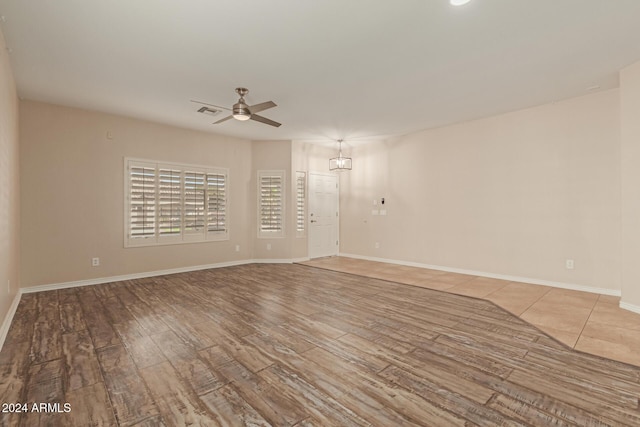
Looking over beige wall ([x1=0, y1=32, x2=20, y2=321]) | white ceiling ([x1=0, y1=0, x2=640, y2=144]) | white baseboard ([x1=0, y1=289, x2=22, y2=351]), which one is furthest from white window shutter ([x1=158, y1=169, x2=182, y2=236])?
white baseboard ([x1=0, y1=289, x2=22, y2=351])

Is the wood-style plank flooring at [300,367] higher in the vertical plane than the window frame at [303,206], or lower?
lower

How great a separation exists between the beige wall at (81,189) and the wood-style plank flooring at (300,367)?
42.6 inches

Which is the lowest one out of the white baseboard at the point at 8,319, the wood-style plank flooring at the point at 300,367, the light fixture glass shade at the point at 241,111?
the wood-style plank flooring at the point at 300,367

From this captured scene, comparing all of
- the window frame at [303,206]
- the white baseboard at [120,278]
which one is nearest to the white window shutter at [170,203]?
the white baseboard at [120,278]

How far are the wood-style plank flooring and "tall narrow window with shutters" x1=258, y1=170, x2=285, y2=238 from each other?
316 cm

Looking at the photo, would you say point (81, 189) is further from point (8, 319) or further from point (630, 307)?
point (630, 307)

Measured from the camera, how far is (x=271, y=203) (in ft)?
23.1

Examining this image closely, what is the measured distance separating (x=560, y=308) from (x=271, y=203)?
5.49 meters

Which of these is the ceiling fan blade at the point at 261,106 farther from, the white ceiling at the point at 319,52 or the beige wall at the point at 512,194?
the beige wall at the point at 512,194

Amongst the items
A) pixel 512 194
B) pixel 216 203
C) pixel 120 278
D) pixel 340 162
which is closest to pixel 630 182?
pixel 512 194

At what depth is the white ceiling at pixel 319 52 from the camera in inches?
97.7

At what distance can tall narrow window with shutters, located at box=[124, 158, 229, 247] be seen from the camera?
5379 millimetres

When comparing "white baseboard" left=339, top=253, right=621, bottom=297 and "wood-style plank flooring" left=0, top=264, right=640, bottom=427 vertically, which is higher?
"white baseboard" left=339, top=253, right=621, bottom=297

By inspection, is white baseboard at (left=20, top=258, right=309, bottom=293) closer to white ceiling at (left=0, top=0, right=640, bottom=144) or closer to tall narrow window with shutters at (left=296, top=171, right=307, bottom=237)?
tall narrow window with shutters at (left=296, top=171, right=307, bottom=237)
